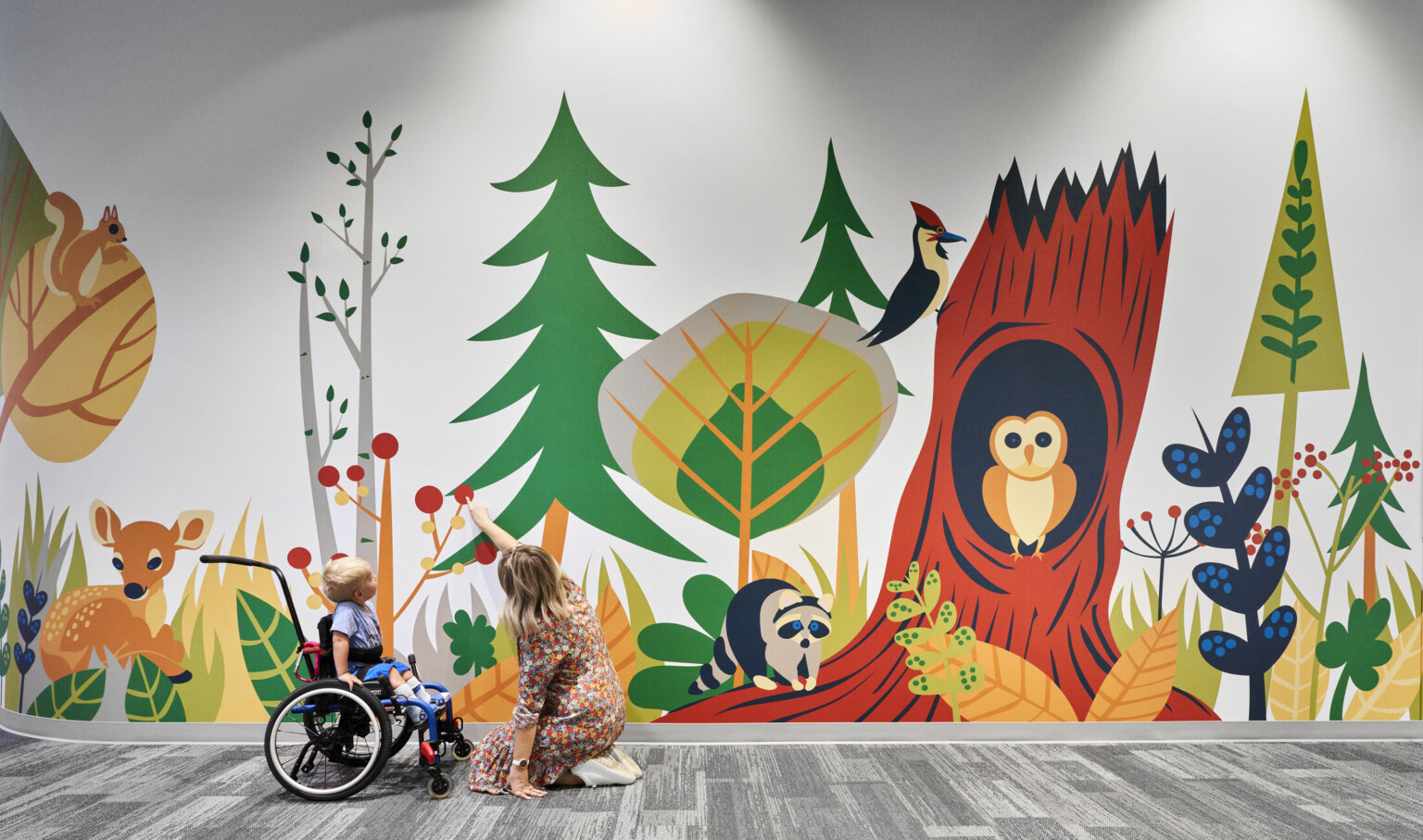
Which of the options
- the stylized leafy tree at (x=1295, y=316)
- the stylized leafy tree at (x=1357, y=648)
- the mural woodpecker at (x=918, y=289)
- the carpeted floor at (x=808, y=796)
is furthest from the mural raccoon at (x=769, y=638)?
the stylized leafy tree at (x=1357, y=648)

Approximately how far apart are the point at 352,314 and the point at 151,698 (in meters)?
1.90

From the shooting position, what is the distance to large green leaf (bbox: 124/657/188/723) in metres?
3.47

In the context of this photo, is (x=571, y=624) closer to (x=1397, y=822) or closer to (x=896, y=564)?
(x=896, y=564)

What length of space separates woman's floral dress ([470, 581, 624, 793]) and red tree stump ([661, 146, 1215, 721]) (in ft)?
3.44

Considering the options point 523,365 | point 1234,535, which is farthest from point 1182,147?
point 523,365

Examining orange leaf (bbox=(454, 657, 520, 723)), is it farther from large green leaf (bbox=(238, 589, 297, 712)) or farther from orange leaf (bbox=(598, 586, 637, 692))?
large green leaf (bbox=(238, 589, 297, 712))

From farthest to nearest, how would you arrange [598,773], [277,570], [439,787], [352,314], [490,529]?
[352,314], [490,529], [277,570], [598,773], [439,787]

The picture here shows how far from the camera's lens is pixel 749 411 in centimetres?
356

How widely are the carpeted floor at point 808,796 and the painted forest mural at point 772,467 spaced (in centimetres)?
22

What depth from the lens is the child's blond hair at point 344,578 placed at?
3.16m

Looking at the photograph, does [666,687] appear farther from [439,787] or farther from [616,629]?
[439,787]

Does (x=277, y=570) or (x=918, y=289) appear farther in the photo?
(x=918, y=289)

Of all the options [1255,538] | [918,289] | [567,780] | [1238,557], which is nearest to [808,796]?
[567,780]

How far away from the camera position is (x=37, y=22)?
3.56 m
